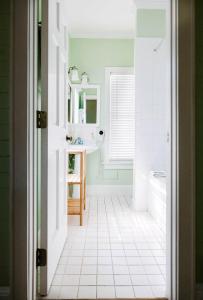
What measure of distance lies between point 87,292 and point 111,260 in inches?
19.3

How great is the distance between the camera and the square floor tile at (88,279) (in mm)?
1738

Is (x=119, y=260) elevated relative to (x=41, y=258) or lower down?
lower down

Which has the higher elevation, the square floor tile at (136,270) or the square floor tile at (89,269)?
the square floor tile at (136,270)

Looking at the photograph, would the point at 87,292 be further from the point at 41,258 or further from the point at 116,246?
the point at 116,246

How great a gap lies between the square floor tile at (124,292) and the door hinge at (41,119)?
1095mm

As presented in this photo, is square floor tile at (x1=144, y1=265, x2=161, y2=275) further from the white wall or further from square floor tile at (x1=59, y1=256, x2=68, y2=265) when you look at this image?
the white wall

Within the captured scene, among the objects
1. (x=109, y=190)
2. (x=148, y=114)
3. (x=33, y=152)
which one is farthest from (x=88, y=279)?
(x=109, y=190)

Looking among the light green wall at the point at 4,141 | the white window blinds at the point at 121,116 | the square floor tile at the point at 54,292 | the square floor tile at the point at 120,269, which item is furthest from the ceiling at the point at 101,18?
the square floor tile at the point at 54,292

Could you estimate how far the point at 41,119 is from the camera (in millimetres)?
1535

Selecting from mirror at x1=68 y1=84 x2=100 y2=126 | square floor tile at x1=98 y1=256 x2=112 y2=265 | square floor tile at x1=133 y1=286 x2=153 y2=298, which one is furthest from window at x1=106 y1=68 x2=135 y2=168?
square floor tile at x1=133 y1=286 x2=153 y2=298

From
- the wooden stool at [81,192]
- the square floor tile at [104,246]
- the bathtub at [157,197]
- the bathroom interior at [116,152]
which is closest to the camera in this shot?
the bathroom interior at [116,152]

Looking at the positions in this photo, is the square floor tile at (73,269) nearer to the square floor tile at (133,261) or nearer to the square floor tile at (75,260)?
the square floor tile at (75,260)

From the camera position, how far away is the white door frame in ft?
4.50
